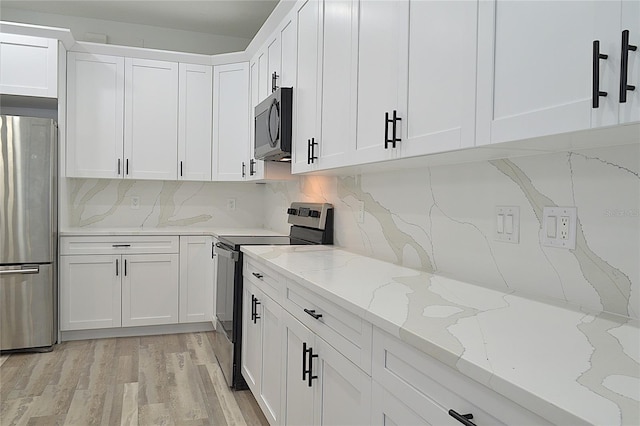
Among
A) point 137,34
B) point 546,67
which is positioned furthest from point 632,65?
point 137,34

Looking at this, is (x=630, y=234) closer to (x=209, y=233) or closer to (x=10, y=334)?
(x=209, y=233)

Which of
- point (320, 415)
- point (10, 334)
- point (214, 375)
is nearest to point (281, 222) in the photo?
point (214, 375)

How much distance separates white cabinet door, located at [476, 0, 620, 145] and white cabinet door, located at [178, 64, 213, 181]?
341 centimetres

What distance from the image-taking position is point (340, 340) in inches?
59.8

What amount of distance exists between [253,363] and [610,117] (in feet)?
7.12

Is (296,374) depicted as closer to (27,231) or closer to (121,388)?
(121,388)

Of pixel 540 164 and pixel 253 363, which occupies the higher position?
pixel 540 164

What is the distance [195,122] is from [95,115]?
818mm

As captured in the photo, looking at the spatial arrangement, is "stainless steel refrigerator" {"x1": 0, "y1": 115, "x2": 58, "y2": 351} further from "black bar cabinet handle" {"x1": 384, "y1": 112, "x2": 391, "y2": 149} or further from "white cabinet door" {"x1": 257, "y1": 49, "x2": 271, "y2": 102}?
"black bar cabinet handle" {"x1": 384, "y1": 112, "x2": 391, "y2": 149}

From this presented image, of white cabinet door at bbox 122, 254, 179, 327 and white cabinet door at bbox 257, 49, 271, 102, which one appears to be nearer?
white cabinet door at bbox 257, 49, 271, 102

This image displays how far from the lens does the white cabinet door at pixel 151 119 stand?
4.18 metres

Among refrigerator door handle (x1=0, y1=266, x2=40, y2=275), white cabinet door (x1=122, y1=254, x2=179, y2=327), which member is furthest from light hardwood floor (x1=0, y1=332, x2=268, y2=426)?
refrigerator door handle (x1=0, y1=266, x2=40, y2=275)

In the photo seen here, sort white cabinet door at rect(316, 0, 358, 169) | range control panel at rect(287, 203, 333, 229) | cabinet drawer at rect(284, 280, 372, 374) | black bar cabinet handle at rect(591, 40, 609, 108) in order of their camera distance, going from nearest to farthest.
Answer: black bar cabinet handle at rect(591, 40, 609, 108) → cabinet drawer at rect(284, 280, 372, 374) → white cabinet door at rect(316, 0, 358, 169) → range control panel at rect(287, 203, 333, 229)

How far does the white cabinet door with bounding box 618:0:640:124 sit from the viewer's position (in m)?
0.91
